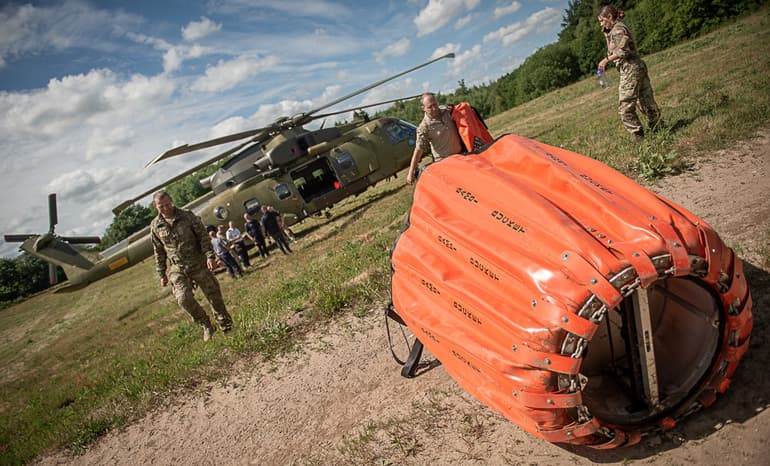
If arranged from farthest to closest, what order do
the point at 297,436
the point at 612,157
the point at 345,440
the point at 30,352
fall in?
the point at 30,352, the point at 612,157, the point at 297,436, the point at 345,440

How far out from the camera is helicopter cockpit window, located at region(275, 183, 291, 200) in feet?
53.4

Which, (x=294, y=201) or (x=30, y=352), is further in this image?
(x=30, y=352)

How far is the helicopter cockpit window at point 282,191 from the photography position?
16.3 metres

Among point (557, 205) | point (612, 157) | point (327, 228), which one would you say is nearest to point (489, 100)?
point (327, 228)

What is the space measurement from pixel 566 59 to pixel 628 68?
239ft

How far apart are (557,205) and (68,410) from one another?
785cm

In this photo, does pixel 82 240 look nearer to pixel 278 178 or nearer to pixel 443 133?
pixel 278 178

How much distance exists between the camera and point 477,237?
2748mm

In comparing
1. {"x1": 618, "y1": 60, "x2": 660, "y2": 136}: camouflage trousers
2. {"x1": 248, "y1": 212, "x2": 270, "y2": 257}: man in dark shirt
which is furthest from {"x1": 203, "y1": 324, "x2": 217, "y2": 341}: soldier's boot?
{"x1": 618, "y1": 60, "x2": 660, "y2": 136}: camouflage trousers

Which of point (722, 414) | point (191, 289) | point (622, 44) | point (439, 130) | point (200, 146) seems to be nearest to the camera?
point (722, 414)

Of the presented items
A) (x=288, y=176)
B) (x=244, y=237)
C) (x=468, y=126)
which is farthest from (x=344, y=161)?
(x=468, y=126)

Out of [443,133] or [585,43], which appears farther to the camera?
[585,43]

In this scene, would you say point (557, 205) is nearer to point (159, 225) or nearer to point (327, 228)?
point (159, 225)

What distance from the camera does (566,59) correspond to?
69.4 meters
